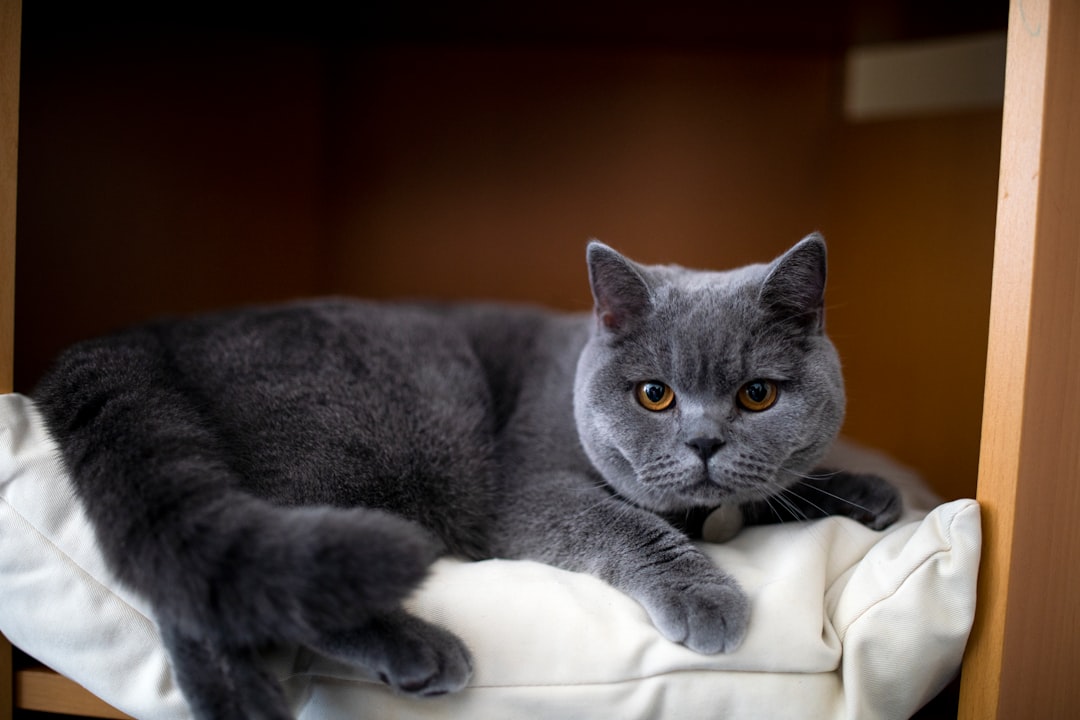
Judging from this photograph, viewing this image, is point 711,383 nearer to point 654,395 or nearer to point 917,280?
point 654,395

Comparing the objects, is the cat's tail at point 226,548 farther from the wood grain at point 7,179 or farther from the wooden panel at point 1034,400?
the wooden panel at point 1034,400

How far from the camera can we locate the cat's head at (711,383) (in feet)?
3.57

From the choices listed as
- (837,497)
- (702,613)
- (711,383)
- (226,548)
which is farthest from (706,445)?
(226,548)

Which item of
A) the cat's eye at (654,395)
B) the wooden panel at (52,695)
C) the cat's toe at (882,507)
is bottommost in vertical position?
the wooden panel at (52,695)

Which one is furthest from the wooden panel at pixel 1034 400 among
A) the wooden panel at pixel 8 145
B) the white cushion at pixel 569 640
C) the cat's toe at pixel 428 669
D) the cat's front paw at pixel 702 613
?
the wooden panel at pixel 8 145

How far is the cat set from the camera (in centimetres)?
85

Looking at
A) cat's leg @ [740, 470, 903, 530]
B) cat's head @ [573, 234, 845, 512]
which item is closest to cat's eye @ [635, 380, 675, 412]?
cat's head @ [573, 234, 845, 512]

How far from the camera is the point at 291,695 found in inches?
38.8

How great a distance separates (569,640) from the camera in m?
0.98

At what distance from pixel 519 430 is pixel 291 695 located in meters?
0.57

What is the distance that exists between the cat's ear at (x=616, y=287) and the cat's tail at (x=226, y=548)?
1.61ft

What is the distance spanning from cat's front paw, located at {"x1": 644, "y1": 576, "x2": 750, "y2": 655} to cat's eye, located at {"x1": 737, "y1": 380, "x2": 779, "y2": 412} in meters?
0.25

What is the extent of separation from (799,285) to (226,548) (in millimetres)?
826

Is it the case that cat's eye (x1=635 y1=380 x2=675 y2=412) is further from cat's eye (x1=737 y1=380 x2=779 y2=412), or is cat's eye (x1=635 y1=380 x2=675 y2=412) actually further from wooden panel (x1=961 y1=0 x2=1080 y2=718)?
wooden panel (x1=961 y1=0 x2=1080 y2=718)
